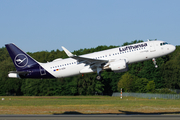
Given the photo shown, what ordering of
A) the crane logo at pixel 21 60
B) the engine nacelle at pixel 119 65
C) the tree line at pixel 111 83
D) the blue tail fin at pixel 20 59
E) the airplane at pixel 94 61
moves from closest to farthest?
the engine nacelle at pixel 119 65
the airplane at pixel 94 61
the blue tail fin at pixel 20 59
the crane logo at pixel 21 60
the tree line at pixel 111 83

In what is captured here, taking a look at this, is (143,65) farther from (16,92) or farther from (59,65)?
(59,65)

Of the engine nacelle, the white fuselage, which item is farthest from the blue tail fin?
the engine nacelle

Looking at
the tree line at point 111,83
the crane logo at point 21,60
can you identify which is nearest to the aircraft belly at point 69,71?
the crane logo at point 21,60

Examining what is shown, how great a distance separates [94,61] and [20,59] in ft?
39.7

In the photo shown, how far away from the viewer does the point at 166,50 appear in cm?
3831

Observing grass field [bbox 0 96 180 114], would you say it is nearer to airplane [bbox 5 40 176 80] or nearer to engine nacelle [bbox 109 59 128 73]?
airplane [bbox 5 40 176 80]

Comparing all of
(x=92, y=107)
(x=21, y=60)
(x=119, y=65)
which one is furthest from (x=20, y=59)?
(x=119, y=65)

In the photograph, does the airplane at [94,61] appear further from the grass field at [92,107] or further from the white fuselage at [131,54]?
the grass field at [92,107]

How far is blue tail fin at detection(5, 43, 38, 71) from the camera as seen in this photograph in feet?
137

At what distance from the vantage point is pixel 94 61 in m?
38.2

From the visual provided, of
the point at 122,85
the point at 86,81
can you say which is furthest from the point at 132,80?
the point at 86,81

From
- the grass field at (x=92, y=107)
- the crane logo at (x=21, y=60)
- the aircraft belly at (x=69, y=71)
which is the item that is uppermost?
the crane logo at (x=21, y=60)

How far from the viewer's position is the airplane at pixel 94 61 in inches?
1491

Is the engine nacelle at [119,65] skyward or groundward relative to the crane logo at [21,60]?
groundward
